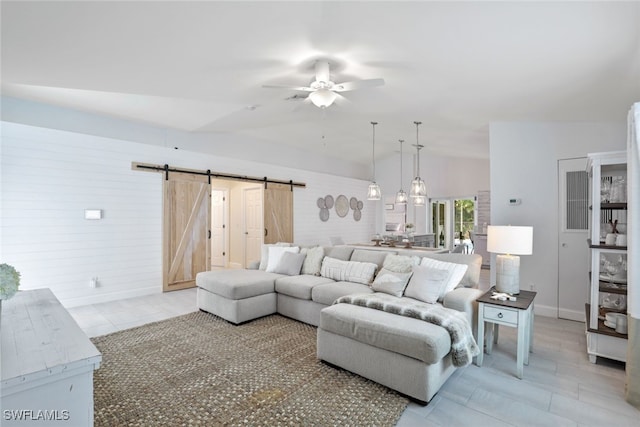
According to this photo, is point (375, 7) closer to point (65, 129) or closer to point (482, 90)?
point (482, 90)

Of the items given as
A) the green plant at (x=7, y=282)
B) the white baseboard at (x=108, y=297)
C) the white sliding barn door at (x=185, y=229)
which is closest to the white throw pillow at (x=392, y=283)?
the green plant at (x=7, y=282)

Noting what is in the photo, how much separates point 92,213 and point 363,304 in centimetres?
431

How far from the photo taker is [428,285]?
317 centimetres

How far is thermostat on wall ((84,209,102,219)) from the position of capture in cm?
471

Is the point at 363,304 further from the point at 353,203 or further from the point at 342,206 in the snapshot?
the point at 353,203

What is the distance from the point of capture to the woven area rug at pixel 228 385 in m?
2.12

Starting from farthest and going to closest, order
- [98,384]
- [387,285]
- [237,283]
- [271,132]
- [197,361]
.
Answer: [271,132] → [237,283] → [387,285] → [197,361] → [98,384]

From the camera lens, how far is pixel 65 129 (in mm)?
4598

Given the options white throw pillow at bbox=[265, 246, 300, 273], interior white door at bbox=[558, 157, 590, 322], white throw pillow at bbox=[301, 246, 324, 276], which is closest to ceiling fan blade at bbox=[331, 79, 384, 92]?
white throw pillow at bbox=[301, 246, 324, 276]

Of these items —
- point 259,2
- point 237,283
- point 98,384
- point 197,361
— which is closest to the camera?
point 259,2

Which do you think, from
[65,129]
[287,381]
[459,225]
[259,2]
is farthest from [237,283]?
[459,225]

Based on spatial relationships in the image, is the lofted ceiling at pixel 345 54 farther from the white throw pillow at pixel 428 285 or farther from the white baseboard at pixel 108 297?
the white baseboard at pixel 108 297

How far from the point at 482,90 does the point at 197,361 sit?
403 cm

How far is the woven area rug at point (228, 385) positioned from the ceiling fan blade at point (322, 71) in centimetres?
269
